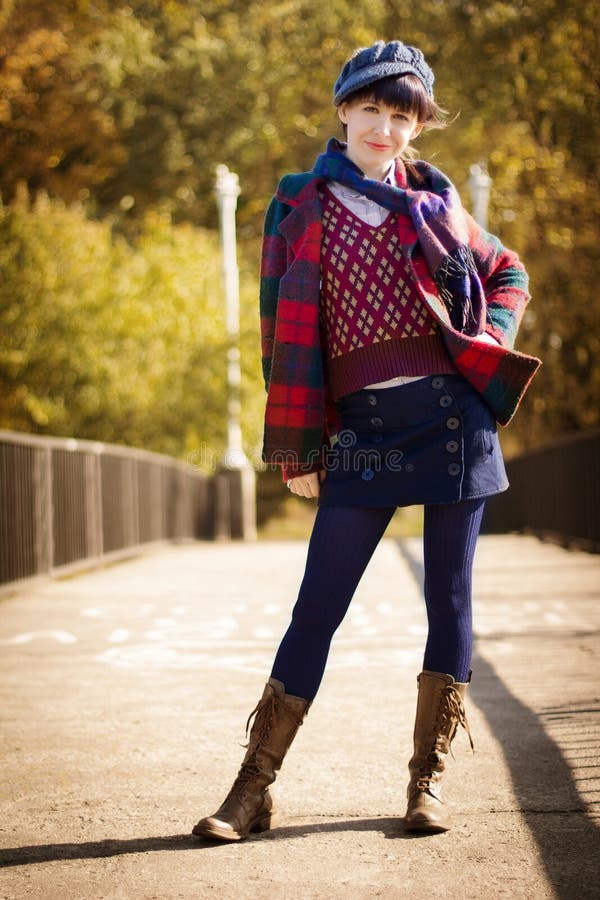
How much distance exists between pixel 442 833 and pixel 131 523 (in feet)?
39.0

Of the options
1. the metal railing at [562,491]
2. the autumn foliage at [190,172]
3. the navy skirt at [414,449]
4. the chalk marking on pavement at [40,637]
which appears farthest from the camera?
the autumn foliage at [190,172]

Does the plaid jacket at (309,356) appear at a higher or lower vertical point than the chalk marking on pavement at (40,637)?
higher

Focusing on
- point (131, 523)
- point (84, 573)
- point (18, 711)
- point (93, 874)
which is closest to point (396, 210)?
point (93, 874)

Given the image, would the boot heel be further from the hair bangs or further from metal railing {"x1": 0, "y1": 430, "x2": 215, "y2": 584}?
metal railing {"x1": 0, "y1": 430, "x2": 215, "y2": 584}

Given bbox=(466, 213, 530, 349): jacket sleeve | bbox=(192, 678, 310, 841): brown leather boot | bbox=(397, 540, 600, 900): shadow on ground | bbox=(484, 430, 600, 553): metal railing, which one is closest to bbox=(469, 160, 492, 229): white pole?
bbox=(484, 430, 600, 553): metal railing

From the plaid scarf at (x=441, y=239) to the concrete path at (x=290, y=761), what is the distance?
48.0 inches

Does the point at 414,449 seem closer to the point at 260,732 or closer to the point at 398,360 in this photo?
the point at 398,360

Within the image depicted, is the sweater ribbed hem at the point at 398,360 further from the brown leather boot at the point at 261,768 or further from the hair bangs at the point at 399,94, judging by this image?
the brown leather boot at the point at 261,768

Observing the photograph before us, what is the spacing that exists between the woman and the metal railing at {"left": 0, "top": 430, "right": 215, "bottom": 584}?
5.65m

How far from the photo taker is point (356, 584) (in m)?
3.36

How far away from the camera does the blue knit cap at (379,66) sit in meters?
3.39

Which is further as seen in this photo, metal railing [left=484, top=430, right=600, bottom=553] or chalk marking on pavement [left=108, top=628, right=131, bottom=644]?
metal railing [left=484, top=430, right=600, bottom=553]

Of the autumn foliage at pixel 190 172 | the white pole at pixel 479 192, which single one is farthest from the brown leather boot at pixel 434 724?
the white pole at pixel 479 192

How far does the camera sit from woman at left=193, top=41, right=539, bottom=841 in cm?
333
